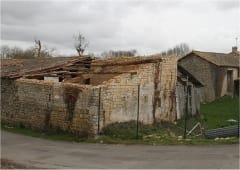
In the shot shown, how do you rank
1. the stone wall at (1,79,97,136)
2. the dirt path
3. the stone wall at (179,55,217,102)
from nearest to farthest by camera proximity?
the dirt path → the stone wall at (1,79,97,136) → the stone wall at (179,55,217,102)

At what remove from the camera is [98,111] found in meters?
18.6

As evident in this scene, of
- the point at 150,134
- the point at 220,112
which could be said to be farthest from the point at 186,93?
the point at 150,134

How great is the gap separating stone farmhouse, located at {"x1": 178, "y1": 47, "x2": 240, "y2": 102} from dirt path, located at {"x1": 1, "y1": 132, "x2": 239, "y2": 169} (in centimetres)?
Result: 2687

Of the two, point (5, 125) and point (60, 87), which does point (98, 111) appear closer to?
point (60, 87)

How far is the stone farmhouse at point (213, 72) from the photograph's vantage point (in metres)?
42.7

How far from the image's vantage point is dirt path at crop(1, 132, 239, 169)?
42.4ft

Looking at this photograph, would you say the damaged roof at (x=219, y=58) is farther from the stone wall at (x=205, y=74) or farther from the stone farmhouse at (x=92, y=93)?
the stone farmhouse at (x=92, y=93)

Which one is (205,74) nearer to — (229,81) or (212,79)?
(212,79)

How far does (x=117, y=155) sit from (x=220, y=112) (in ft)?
66.9

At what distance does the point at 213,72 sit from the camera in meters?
42.9

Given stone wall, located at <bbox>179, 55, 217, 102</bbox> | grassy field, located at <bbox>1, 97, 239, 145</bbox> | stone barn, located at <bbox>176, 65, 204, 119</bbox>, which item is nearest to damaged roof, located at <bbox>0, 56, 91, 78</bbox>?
grassy field, located at <bbox>1, 97, 239, 145</bbox>

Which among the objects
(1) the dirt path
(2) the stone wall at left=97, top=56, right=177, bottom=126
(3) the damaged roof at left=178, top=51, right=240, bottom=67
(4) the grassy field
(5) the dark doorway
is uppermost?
(3) the damaged roof at left=178, top=51, right=240, bottom=67

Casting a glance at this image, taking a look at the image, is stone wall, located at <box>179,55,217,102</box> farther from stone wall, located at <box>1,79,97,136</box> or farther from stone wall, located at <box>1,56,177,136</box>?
stone wall, located at <box>1,79,97,136</box>

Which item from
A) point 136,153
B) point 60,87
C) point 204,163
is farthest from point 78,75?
point 204,163
